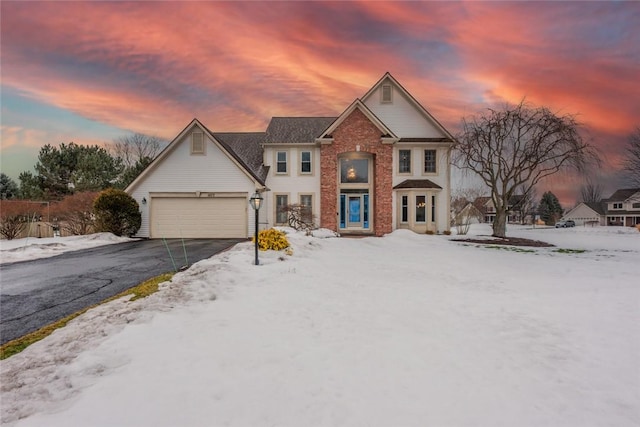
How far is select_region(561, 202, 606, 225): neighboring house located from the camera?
201 ft

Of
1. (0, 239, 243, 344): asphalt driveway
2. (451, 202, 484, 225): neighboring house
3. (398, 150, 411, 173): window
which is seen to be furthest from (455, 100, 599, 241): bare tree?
(0, 239, 243, 344): asphalt driveway

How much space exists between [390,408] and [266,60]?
14.8 metres

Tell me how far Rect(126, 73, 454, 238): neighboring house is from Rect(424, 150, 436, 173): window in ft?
0.31

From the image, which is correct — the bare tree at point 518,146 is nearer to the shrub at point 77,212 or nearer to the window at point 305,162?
the window at point 305,162

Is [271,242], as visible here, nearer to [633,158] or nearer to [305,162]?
[305,162]

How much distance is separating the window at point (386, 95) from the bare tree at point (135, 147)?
3427cm

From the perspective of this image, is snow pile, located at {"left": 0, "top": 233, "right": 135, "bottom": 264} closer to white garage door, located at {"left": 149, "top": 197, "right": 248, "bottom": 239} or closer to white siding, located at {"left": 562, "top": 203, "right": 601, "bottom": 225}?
white garage door, located at {"left": 149, "top": 197, "right": 248, "bottom": 239}

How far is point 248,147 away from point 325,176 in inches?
281

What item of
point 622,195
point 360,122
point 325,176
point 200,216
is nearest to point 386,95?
point 360,122

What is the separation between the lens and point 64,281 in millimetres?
7031

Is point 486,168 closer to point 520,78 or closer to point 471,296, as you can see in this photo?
point 520,78

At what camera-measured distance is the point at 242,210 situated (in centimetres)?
1789

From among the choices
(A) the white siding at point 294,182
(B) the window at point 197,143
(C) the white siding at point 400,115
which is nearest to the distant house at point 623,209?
(C) the white siding at point 400,115

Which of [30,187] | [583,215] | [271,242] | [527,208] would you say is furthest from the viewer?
[527,208]
